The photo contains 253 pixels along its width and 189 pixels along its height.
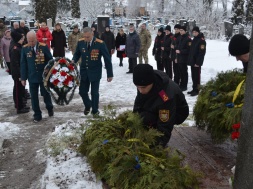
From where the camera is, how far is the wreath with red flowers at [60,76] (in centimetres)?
645

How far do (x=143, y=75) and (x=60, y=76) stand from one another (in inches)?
144

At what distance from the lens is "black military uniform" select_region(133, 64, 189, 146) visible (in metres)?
3.19

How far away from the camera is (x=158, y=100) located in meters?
3.31

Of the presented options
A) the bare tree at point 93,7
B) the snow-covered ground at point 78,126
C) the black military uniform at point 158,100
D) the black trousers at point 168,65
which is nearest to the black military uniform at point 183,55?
the snow-covered ground at point 78,126

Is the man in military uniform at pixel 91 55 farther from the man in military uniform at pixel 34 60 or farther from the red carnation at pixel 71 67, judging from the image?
the man in military uniform at pixel 34 60

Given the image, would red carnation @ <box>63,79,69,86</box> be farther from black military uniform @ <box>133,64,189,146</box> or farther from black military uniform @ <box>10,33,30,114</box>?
black military uniform @ <box>133,64,189,146</box>

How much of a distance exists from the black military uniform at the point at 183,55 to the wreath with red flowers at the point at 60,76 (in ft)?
11.3

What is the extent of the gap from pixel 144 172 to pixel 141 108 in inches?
39.3

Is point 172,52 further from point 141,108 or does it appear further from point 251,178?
point 251,178

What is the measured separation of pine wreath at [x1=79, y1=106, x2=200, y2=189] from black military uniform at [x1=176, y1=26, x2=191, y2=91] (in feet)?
18.7

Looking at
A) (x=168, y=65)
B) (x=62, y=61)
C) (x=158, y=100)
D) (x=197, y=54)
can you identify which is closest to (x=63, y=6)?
(x=168, y=65)

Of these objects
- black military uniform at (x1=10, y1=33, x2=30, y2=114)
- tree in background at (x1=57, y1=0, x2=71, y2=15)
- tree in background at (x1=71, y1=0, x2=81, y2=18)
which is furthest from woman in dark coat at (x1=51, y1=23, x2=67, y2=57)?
tree in background at (x1=57, y1=0, x2=71, y2=15)

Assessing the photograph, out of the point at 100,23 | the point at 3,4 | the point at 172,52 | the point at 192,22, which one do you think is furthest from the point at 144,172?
the point at 3,4

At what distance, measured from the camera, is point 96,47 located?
21.3 ft
